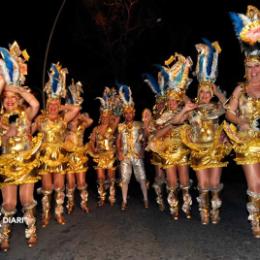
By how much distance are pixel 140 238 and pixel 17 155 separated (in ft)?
7.62

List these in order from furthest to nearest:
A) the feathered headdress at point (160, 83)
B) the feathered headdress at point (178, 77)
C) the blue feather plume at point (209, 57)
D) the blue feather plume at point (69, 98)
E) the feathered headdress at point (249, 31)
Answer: the blue feather plume at point (69, 98) < the feathered headdress at point (160, 83) < the feathered headdress at point (178, 77) < the blue feather plume at point (209, 57) < the feathered headdress at point (249, 31)

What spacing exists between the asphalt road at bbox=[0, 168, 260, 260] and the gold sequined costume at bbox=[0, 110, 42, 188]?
1.10m

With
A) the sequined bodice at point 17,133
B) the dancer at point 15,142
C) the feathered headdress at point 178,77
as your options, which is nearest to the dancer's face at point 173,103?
the feathered headdress at point 178,77

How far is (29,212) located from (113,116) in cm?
369

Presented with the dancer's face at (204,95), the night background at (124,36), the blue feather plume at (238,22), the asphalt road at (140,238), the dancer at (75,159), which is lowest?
the asphalt road at (140,238)

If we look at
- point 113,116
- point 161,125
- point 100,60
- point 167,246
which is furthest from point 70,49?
point 167,246

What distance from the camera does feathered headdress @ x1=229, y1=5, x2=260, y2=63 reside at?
522cm

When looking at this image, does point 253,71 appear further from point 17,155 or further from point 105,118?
point 105,118

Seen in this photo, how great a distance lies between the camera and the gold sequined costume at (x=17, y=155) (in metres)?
5.33

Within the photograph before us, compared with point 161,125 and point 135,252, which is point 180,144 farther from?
point 135,252

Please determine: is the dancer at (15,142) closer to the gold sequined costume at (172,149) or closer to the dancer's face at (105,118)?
the gold sequined costume at (172,149)

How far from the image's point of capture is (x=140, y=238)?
19.1ft

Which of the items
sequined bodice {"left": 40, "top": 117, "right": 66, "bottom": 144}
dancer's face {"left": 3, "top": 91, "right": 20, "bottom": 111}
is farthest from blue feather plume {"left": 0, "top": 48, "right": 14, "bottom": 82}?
sequined bodice {"left": 40, "top": 117, "right": 66, "bottom": 144}

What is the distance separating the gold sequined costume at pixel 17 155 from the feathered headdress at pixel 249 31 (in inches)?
134
